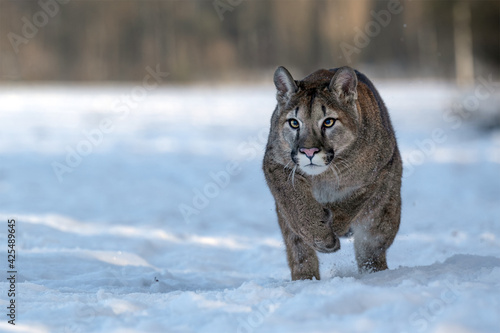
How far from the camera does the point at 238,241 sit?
7.70 m

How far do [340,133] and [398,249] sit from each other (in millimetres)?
2784

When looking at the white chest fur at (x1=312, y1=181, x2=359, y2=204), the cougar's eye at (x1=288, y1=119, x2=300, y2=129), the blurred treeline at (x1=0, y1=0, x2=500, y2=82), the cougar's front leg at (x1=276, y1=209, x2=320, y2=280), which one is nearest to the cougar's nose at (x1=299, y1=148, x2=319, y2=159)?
the cougar's eye at (x1=288, y1=119, x2=300, y2=129)

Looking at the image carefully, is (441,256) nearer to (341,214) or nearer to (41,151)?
(341,214)

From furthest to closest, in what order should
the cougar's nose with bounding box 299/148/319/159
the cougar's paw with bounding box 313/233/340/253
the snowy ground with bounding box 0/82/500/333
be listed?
the cougar's paw with bounding box 313/233/340/253 < the cougar's nose with bounding box 299/148/319/159 < the snowy ground with bounding box 0/82/500/333

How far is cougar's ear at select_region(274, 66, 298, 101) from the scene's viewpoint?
479 centimetres

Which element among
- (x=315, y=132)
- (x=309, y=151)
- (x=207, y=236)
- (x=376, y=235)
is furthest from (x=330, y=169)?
(x=207, y=236)

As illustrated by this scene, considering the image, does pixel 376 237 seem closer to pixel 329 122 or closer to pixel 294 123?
pixel 329 122

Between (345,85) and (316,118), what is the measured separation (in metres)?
Answer: 0.40

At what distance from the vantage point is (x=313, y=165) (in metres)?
4.44

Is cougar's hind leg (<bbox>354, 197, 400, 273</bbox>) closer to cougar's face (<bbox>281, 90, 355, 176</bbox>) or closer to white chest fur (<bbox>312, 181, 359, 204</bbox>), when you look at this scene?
white chest fur (<bbox>312, 181, 359, 204</bbox>)

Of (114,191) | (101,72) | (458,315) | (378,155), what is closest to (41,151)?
(114,191)

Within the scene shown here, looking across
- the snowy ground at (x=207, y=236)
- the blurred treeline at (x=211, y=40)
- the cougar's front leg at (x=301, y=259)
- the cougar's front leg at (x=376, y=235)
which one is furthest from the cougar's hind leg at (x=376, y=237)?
the blurred treeline at (x=211, y=40)

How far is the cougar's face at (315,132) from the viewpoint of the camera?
4.43 metres

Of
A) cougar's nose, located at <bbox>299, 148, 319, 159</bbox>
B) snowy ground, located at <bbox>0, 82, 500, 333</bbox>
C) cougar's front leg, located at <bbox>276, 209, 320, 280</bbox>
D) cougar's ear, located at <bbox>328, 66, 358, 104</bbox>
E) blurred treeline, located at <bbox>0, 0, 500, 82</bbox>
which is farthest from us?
blurred treeline, located at <bbox>0, 0, 500, 82</bbox>
